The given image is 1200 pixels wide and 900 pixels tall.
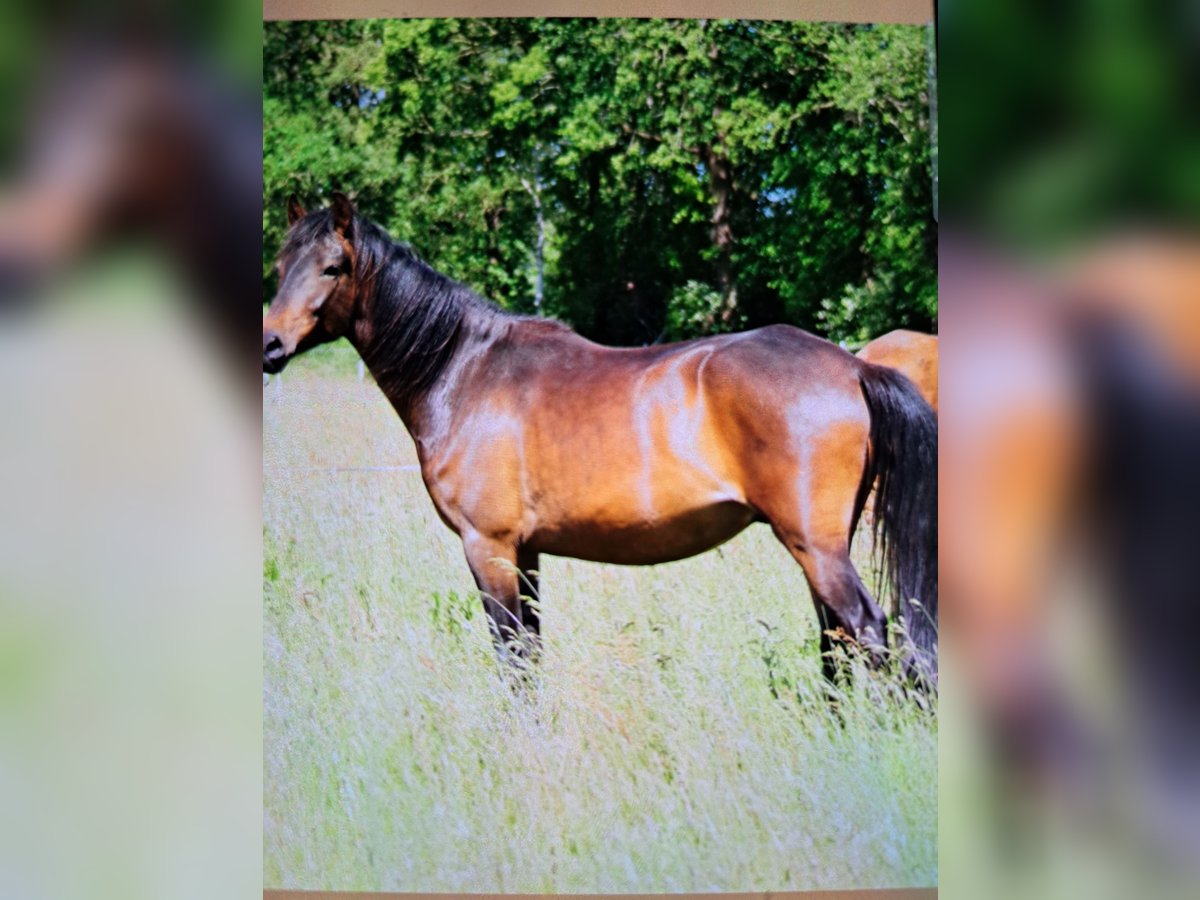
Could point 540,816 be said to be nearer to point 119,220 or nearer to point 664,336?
point 664,336

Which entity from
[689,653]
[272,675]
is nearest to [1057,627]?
[689,653]

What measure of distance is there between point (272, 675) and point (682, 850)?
1416 mm

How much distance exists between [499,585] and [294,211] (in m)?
1.39

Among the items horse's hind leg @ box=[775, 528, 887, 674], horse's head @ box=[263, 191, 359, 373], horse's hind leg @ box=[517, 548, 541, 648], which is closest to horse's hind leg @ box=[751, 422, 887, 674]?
horse's hind leg @ box=[775, 528, 887, 674]

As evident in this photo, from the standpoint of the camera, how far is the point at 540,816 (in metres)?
3.32

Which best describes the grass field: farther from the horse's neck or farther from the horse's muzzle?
the horse's neck

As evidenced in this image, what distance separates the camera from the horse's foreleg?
3432mm

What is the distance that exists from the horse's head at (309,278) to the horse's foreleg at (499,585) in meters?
0.86

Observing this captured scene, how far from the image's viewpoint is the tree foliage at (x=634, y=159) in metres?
3.35

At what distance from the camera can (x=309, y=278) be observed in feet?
11.3

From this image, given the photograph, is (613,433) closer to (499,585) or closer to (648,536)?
(648,536)

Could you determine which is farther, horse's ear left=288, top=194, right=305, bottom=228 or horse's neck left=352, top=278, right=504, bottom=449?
horse's neck left=352, top=278, right=504, bottom=449

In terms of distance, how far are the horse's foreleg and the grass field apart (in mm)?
70

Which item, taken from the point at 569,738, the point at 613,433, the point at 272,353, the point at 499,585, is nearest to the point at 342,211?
the point at 272,353
